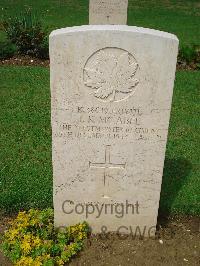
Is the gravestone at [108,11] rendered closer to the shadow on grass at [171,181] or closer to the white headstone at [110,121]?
the shadow on grass at [171,181]

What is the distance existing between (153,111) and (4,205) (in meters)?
2.19

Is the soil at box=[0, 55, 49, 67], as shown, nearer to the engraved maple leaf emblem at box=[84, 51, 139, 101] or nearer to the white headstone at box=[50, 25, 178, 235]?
the white headstone at box=[50, 25, 178, 235]

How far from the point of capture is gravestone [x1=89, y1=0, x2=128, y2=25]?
828 cm

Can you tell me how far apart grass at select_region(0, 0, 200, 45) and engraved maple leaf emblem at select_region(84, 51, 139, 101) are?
10.7 meters

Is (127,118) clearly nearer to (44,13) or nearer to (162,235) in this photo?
(162,235)

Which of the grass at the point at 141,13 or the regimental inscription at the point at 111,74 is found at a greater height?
the regimental inscription at the point at 111,74

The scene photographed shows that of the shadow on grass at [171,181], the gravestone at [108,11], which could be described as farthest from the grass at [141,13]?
the shadow on grass at [171,181]

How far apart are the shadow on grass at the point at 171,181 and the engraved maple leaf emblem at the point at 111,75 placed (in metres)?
1.79

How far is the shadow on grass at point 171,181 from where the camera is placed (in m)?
4.83

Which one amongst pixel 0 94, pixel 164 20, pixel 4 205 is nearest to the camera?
pixel 4 205

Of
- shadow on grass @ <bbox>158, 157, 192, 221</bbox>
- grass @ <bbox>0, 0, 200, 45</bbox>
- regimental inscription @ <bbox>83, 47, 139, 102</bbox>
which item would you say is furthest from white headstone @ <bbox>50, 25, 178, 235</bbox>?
grass @ <bbox>0, 0, 200, 45</bbox>

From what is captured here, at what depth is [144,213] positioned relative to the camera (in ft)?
14.0

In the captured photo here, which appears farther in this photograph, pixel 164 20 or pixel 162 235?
pixel 164 20

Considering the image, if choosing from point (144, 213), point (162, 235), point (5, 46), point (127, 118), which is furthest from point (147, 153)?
point (5, 46)
